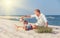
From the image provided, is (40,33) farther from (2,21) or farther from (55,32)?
(2,21)

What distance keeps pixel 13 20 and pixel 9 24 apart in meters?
0.11

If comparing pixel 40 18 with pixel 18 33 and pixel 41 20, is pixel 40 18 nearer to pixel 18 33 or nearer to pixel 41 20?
pixel 41 20

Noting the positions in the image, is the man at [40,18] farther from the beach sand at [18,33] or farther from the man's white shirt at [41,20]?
the beach sand at [18,33]

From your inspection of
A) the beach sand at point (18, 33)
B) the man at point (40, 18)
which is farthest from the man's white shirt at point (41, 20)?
the beach sand at point (18, 33)

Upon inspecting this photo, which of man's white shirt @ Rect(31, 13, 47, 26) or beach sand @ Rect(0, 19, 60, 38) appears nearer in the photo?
beach sand @ Rect(0, 19, 60, 38)

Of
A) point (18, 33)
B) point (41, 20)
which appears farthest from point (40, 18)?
point (18, 33)

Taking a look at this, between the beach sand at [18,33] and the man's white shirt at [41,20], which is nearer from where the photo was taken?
the beach sand at [18,33]

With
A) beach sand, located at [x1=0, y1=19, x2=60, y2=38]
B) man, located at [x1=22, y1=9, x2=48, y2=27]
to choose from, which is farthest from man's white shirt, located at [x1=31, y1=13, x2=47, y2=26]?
beach sand, located at [x1=0, y1=19, x2=60, y2=38]

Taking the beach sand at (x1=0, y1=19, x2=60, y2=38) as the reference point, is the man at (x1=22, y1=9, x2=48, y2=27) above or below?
above

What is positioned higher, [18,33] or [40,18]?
[40,18]

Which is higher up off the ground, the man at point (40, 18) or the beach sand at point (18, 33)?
the man at point (40, 18)

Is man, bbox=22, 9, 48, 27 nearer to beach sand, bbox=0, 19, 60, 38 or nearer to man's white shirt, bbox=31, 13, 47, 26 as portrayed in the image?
man's white shirt, bbox=31, 13, 47, 26

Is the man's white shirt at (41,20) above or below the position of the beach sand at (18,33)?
above

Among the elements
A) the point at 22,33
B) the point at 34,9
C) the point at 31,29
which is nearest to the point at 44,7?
the point at 34,9
